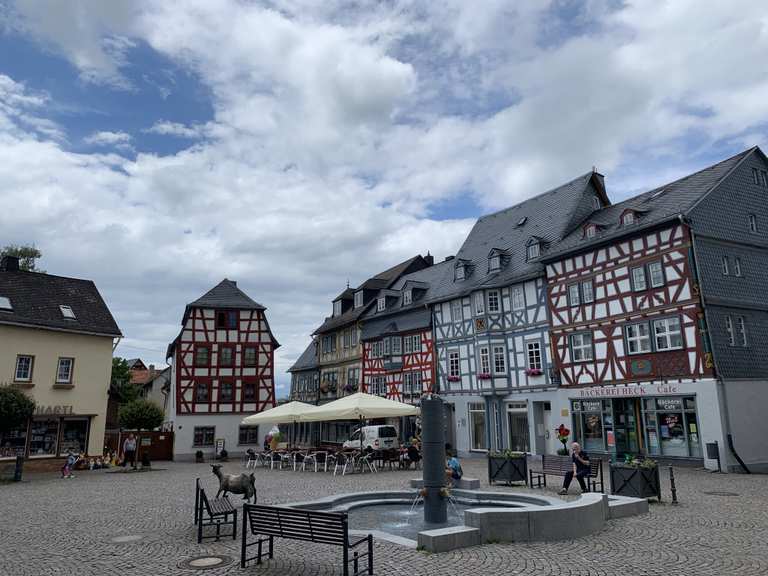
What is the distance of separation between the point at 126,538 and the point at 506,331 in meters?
23.7

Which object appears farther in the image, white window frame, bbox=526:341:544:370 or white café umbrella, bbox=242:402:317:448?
white window frame, bbox=526:341:544:370

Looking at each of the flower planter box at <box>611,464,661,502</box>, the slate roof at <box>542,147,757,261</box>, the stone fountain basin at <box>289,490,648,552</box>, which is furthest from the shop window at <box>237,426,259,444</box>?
the stone fountain basin at <box>289,490,648,552</box>

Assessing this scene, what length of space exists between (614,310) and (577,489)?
11.9 m

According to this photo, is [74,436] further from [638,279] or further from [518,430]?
[638,279]

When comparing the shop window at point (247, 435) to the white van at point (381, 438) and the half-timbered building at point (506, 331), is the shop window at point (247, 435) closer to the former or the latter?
the white van at point (381, 438)

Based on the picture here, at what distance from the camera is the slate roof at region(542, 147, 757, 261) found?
2495 centimetres

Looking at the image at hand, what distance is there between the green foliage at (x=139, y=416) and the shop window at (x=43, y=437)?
1272cm

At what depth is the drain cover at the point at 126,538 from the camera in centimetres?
1054

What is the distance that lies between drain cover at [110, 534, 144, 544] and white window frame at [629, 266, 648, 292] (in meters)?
21.4

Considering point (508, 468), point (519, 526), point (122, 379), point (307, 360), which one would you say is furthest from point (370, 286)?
point (519, 526)

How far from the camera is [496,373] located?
104 ft

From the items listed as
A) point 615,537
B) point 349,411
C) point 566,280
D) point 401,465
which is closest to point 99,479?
point 349,411

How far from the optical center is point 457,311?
3500 cm

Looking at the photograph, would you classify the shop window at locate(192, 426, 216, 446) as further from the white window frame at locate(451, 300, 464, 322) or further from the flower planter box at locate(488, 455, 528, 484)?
the flower planter box at locate(488, 455, 528, 484)
